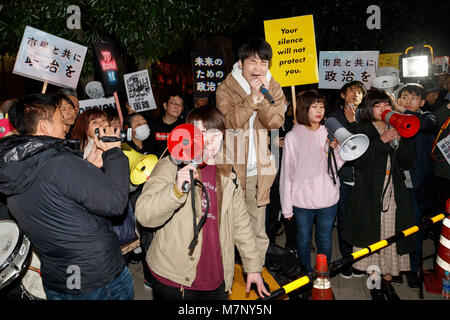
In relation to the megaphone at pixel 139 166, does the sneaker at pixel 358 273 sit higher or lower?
lower

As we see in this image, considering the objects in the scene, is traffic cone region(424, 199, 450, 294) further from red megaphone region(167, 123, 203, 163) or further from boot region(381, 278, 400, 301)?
red megaphone region(167, 123, 203, 163)

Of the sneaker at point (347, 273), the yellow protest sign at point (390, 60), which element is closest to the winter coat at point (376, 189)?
the sneaker at point (347, 273)

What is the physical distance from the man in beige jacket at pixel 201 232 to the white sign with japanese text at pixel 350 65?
13.7 ft

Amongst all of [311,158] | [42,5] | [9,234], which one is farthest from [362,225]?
[42,5]

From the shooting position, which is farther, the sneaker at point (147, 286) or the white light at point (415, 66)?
the white light at point (415, 66)

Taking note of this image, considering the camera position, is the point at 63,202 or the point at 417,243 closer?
the point at 63,202

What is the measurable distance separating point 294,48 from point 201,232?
9.58 feet

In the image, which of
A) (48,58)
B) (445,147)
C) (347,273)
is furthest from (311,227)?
(48,58)

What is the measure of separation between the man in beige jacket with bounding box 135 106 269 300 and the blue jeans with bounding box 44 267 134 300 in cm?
18

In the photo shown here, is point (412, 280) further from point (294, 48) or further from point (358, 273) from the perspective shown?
point (294, 48)

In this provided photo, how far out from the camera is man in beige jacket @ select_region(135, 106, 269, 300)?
2189mm

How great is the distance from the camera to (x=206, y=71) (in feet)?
18.6

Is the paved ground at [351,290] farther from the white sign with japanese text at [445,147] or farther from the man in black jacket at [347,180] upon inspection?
the white sign with japanese text at [445,147]

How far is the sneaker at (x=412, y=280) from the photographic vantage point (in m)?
3.89
